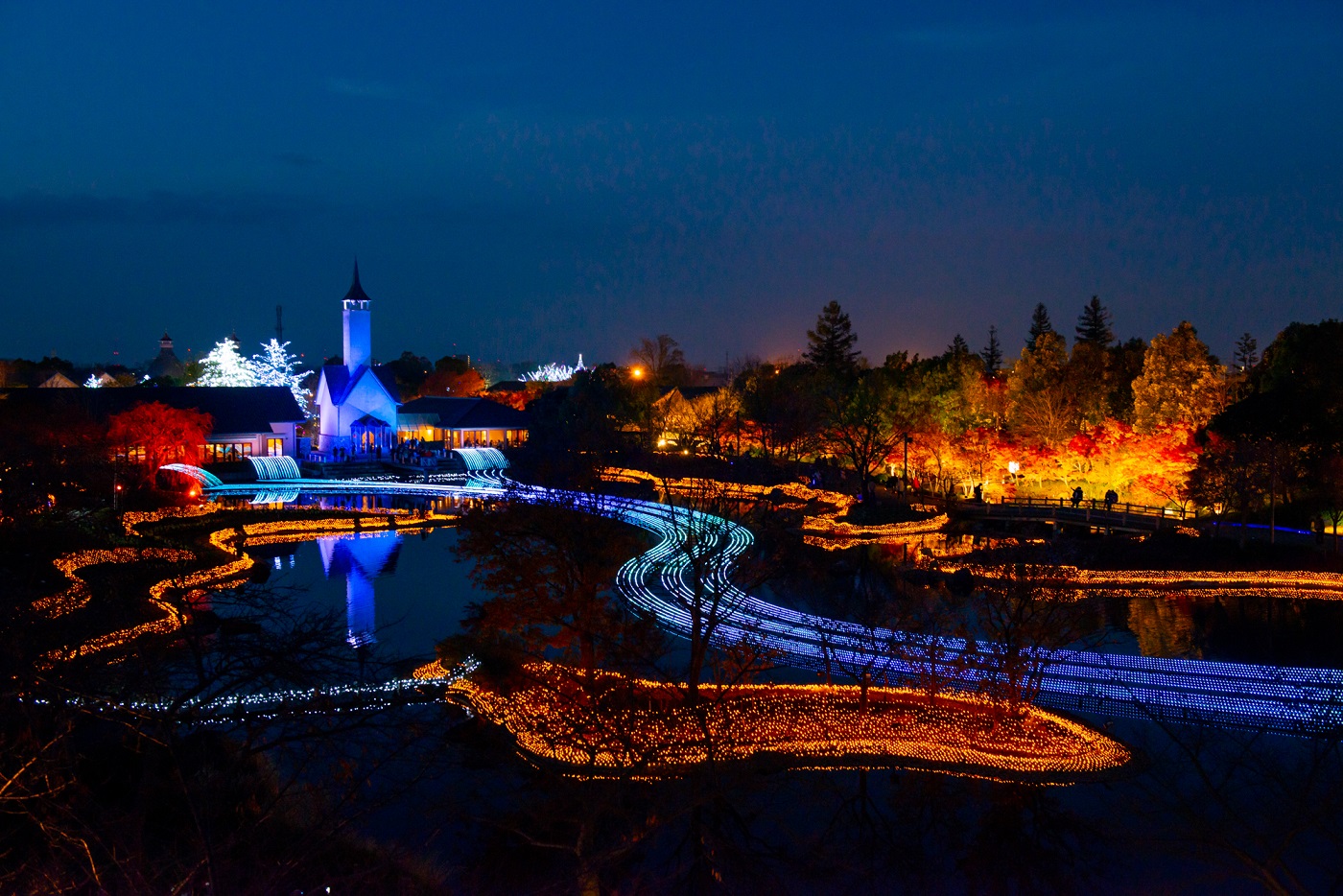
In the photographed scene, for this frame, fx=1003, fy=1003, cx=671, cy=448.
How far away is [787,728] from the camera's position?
12.7 m

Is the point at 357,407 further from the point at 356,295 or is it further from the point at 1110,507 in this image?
the point at 1110,507

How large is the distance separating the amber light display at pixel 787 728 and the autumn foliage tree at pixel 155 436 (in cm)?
2493

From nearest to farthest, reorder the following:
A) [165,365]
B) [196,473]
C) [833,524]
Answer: [833,524] < [196,473] < [165,365]

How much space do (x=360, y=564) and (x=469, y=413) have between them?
95.2 feet

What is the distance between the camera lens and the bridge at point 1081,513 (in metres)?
28.0

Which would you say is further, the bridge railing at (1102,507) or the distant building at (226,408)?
the distant building at (226,408)

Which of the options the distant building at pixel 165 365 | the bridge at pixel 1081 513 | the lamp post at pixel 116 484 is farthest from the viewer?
the distant building at pixel 165 365

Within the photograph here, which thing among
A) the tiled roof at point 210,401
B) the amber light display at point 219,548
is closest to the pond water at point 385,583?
Result: the amber light display at point 219,548

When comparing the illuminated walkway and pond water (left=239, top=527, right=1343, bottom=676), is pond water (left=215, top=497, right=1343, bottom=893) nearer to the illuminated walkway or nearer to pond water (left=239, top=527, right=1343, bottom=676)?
the illuminated walkway

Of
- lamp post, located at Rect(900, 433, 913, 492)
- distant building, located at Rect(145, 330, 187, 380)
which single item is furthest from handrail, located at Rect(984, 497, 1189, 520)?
distant building, located at Rect(145, 330, 187, 380)

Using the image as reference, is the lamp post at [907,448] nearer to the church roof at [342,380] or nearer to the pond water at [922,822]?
the pond water at [922,822]

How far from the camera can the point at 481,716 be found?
42.8ft

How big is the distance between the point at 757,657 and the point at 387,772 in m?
5.27

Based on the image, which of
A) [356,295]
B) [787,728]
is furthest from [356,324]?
[787,728]
